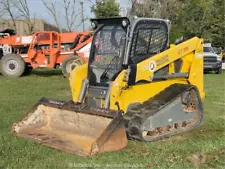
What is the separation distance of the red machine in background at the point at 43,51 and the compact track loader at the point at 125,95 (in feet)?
31.2

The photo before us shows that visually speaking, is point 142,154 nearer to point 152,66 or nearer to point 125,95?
point 125,95

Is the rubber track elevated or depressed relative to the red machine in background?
elevated

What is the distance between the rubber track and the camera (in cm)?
638

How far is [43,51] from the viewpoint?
1795 cm

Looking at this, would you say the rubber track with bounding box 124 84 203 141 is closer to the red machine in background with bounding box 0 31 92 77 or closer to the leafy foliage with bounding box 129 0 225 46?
the red machine in background with bounding box 0 31 92 77

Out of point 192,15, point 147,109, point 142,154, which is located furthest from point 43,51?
point 192,15

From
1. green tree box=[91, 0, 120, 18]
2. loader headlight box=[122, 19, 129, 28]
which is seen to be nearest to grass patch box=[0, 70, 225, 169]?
loader headlight box=[122, 19, 129, 28]

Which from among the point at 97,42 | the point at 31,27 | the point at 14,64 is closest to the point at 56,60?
the point at 14,64

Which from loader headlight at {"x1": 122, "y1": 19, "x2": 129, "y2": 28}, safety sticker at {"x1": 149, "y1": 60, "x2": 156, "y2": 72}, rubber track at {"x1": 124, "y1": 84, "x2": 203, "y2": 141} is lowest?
rubber track at {"x1": 124, "y1": 84, "x2": 203, "y2": 141}

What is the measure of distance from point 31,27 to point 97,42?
31485 mm

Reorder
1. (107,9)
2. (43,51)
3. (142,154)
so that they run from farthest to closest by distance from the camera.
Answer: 1. (107,9)
2. (43,51)
3. (142,154)

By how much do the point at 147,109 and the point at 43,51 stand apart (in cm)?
1197

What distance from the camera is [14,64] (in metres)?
17.6

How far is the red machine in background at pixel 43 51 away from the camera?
1753 cm
